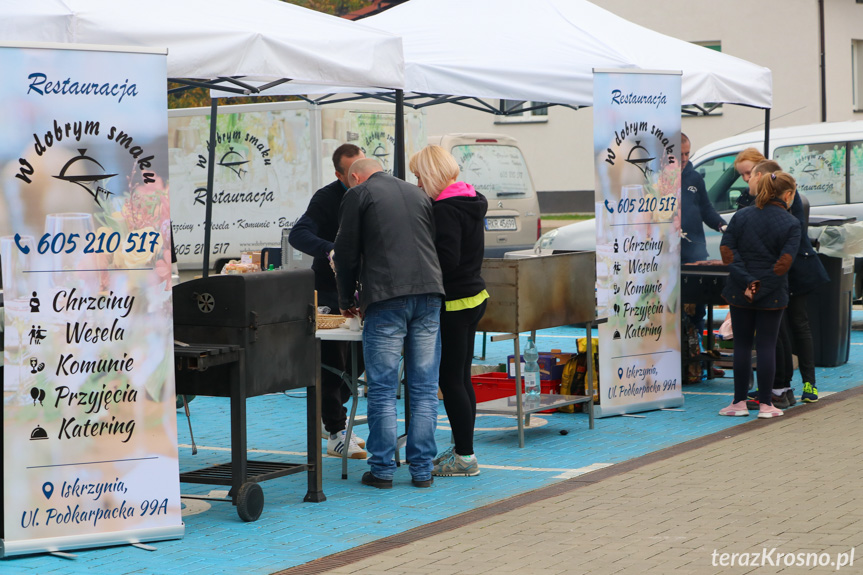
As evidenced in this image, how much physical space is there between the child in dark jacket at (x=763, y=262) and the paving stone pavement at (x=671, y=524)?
1071 mm

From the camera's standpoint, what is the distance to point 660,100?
938cm

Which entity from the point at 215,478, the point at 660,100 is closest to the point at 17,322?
the point at 215,478

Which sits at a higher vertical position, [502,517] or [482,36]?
[482,36]

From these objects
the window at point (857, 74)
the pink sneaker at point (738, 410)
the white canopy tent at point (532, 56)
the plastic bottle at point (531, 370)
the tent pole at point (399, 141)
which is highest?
the window at point (857, 74)

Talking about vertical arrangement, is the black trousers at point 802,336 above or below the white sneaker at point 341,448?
above

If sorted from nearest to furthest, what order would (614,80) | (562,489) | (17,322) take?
(17,322)
(562,489)
(614,80)

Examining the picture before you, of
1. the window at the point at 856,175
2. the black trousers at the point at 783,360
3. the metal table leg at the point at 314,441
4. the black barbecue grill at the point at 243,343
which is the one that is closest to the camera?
the black barbecue grill at the point at 243,343

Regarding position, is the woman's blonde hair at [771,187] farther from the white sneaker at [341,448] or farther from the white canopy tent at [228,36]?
the white sneaker at [341,448]

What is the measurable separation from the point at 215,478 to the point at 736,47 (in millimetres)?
23194

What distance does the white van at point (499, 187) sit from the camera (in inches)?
583

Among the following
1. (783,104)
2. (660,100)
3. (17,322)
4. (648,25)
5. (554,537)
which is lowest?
(554,537)

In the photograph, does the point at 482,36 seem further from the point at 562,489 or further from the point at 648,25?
the point at 648,25

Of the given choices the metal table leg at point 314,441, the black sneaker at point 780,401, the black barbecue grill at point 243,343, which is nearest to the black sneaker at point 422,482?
the metal table leg at point 314,441

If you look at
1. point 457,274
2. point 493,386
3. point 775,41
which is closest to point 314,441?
point 457,274
